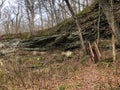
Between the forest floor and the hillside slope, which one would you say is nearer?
the forest floor

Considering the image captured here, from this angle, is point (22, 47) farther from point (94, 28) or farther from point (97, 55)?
point (97, 55)

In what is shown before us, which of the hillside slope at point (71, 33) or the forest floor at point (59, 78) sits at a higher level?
the hillside slope at point (71, 33)

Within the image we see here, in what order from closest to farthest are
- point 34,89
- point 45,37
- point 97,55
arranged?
point 34,89 < point 97,55 < point 45,37

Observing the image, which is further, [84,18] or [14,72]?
[84,18]

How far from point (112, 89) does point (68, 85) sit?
2.33 metres

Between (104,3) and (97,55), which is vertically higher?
(104,3)

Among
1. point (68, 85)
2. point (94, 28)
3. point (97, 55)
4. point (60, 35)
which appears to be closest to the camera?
point (68, 85)

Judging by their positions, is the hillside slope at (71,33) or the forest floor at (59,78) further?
the hillside slope at (71,33)

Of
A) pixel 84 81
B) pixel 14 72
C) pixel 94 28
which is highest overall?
pixel 94 28

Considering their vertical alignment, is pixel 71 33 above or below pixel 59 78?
above

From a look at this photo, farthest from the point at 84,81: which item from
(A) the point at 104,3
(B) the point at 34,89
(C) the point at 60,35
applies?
(C) the point at 60,35

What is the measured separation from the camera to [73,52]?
21203 millimetres

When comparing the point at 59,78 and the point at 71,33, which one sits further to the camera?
the point at 71,33

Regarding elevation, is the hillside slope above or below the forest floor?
above
